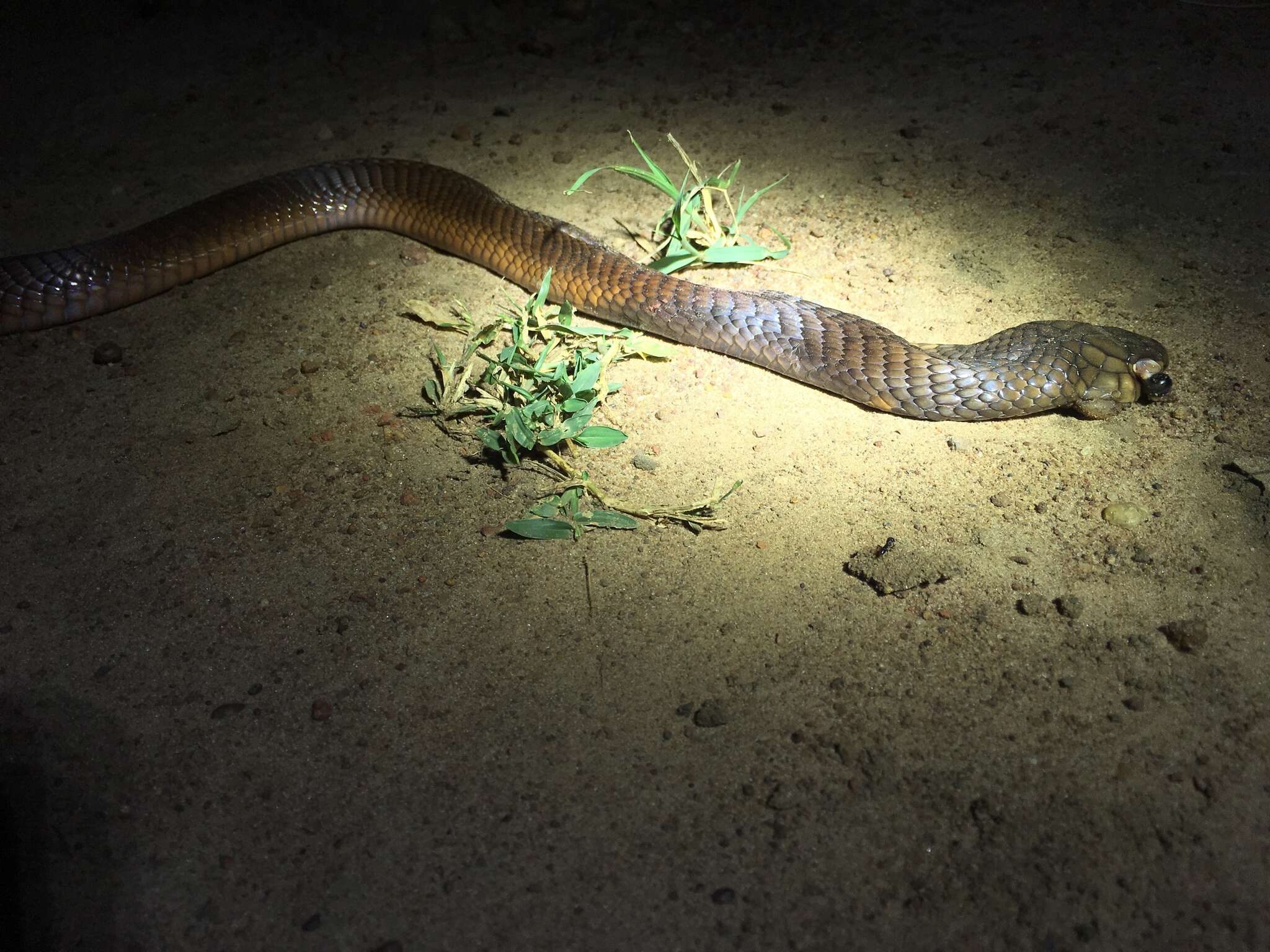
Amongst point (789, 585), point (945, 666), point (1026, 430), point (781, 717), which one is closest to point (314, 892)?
point (781, 717)

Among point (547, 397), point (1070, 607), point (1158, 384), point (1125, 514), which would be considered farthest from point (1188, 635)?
point (547, 397)

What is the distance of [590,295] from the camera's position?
3.99 meters

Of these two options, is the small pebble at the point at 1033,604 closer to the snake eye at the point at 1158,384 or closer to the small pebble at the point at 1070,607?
the small pebble at the point at 1070,607

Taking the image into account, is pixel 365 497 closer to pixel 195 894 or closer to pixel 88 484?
pixel 88 484

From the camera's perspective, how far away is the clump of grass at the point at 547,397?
10.3ft

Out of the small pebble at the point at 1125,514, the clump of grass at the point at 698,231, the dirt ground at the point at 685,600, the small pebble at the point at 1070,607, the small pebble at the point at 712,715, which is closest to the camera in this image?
the dirt ground at the point at 685,600

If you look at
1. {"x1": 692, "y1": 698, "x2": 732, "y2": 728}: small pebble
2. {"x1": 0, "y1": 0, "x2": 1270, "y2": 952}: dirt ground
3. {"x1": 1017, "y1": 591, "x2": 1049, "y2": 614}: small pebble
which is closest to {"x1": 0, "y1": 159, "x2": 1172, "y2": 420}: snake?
{"x1": 0, "y1": 0, "x2": 1270, "y2": 952}: dirt ground

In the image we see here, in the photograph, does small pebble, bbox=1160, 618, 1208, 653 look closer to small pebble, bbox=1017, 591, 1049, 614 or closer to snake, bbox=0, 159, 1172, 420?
small pebble, bbox=1017, 591, 1049, 614

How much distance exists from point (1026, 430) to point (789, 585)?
3.89 feet

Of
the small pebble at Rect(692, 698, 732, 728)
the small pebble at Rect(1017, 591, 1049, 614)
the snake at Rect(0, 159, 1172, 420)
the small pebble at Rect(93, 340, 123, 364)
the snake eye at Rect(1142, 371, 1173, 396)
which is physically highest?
the snake eye at Rect(1142, 371, 1173, 396)

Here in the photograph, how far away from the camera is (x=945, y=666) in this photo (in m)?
2.66

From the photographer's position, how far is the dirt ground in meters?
2.23

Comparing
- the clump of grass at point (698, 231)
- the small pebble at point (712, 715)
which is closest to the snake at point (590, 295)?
the clump of grass at point (698, 231)

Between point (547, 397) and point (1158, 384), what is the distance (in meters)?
2.27
